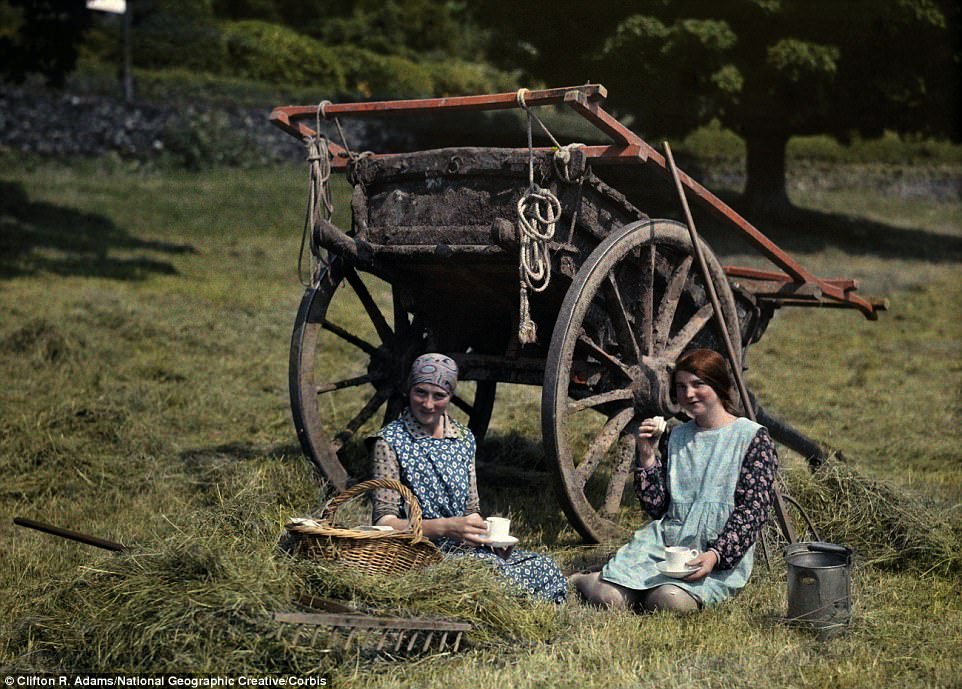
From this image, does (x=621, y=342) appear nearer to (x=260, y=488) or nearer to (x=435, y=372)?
(x=435, y=372)

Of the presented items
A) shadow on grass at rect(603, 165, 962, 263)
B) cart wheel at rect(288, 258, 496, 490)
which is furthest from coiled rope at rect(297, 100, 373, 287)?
shadow on grass at rect(603, 165, 962, 263)

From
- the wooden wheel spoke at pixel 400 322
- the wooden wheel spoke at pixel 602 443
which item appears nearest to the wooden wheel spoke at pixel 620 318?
the wooden wheel spoke at pixel 602 443

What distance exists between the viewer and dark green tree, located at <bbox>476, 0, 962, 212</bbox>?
15.9m

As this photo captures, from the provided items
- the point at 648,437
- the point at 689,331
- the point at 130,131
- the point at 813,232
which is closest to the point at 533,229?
the point at 648,437

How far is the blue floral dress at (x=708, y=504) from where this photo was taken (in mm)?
4441

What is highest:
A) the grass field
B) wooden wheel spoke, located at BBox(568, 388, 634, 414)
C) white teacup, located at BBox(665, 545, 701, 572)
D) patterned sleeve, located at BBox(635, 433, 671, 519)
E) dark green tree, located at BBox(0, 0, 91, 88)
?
dark green tree, located at BBox(0, 0, 91, 88)

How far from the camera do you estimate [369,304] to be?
20.4 ft

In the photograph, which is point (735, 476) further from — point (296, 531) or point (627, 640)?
point (296, 531)

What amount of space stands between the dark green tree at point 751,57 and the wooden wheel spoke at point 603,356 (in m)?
10.8

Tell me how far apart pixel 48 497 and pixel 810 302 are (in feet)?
14.1

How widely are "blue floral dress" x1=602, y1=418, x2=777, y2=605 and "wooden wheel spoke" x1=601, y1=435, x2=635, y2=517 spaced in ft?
2.54

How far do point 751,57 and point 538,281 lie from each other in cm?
1268

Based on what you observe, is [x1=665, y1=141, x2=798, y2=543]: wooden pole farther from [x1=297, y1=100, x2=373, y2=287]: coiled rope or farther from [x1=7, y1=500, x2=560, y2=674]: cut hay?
[x1=297, y1=100, x2=373, y2=287]: coiled rope

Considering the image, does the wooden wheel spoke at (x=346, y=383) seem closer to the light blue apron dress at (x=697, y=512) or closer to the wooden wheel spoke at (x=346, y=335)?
the wooden wheel spoke at (x=346, y=335)
